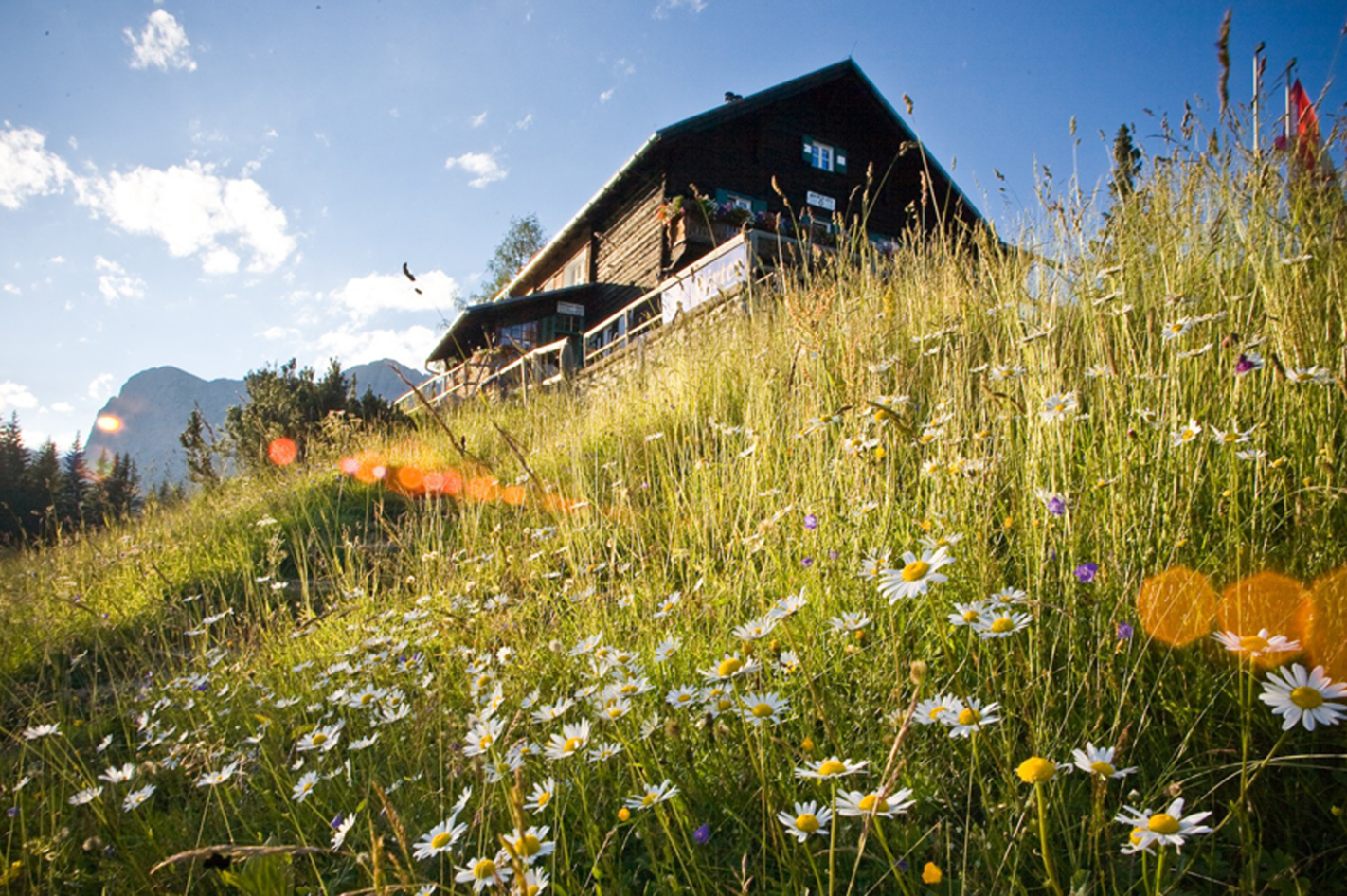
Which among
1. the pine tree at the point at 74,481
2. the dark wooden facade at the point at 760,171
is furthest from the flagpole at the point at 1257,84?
the pine tree at the point at 74,481

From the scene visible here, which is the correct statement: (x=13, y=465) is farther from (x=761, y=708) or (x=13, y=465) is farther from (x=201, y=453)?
(x=761, y=708)

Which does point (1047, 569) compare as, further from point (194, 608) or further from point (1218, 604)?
point (194, 608)

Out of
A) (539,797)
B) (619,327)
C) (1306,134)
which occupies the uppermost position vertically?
(619,327)

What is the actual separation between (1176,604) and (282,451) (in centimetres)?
925

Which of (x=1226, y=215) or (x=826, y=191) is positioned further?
(x=826, y=191)

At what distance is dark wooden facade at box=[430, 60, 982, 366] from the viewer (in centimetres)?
1446

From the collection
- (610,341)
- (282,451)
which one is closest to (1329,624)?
(282,451)

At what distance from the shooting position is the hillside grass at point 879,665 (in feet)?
3.22

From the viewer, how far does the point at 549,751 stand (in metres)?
1.06

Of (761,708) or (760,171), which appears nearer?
(761,708)

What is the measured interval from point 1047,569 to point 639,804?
952 mm

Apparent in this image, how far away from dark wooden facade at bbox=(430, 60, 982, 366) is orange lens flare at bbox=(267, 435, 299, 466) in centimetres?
730

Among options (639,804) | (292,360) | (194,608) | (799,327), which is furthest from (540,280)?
(639,804)

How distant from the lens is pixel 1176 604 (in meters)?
1.22
